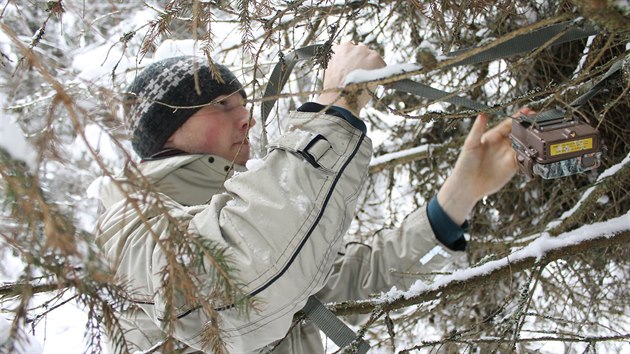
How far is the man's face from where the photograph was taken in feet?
6.61

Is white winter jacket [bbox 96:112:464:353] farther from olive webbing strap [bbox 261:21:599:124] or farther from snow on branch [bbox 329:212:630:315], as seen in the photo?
snow on branch [bbox 329:212:630:315]

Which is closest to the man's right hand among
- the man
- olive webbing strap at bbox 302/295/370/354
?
the man

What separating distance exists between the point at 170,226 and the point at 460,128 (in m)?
2.41

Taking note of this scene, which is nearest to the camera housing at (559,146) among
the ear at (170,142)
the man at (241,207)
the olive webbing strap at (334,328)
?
the man at (241,207)

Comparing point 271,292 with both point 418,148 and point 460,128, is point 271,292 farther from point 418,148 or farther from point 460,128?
point 460,128

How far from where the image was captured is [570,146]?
1576 mm

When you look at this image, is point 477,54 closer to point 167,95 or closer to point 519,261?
point 519,261

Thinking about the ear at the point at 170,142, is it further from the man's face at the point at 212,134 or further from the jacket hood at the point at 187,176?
the jacket hood at the point at 187,176

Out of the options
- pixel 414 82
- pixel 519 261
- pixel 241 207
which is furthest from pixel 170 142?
pixel 519 261

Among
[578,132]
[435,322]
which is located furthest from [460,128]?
[578,132]

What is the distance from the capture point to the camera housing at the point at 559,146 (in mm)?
1571

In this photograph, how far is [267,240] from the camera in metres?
1.40

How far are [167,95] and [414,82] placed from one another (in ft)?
3.28

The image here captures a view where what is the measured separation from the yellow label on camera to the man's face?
92 centimetres
